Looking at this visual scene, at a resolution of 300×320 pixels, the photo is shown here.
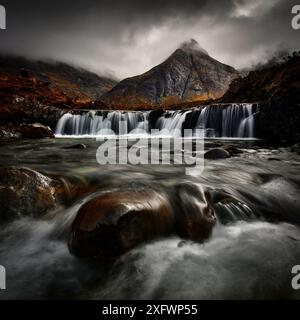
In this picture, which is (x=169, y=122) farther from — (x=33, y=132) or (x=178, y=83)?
(x=178, y=83)

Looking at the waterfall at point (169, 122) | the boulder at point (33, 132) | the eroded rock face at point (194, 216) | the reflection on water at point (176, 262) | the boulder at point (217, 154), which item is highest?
the waterfall at point (169, 122)

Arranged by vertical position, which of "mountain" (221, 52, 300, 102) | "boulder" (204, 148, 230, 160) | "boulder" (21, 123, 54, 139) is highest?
"mountain" (221, 52, 300, 102)

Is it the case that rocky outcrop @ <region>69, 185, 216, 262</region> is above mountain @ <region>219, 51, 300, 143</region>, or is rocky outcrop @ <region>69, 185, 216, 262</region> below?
below

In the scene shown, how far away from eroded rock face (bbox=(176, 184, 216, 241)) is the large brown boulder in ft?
0.71

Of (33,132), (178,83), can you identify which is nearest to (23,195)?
(33,132)

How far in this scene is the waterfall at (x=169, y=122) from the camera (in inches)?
704

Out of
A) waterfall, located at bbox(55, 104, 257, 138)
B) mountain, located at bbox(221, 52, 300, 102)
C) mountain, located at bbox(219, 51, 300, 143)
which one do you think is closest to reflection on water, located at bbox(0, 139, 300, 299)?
mountain, located at bbox(219, 51, 300, 143)

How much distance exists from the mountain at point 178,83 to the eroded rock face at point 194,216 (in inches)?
5779

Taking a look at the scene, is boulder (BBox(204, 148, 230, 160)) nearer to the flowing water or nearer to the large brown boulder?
the flowing water

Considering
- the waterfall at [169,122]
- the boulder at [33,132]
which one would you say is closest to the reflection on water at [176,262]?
the waterfall at [169,122]

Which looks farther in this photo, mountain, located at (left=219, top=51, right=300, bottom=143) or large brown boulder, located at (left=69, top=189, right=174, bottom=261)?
mountain, located at (left=219, top=51, right=300, bottom=143)

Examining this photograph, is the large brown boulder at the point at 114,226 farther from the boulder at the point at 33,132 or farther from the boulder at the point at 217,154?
the boulder at the point at 33,132

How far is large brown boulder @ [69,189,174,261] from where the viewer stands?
114 inches

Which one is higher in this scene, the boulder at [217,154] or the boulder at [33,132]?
the boulder at [33,132]
